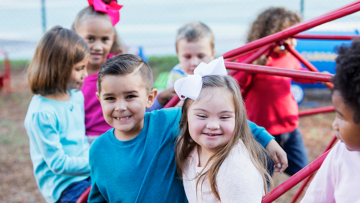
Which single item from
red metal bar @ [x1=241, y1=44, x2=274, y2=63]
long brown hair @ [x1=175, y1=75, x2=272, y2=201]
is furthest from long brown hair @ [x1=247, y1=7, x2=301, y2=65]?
long brown hair @ [x1=175, y1=75, x2=272, y2=201]

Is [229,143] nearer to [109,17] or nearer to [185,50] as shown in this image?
[185,50]

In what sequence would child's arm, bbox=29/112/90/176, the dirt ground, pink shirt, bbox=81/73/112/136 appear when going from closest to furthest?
1. child's arm, bbox=29/112/90/176
2. pink shirt, bbox=81/73/112/136
3. the dirt ground

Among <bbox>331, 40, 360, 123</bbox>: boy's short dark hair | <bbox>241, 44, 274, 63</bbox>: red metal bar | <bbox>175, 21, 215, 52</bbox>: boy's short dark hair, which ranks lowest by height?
<bbox>241, 44, 274, 63</bbox>: red metal bar

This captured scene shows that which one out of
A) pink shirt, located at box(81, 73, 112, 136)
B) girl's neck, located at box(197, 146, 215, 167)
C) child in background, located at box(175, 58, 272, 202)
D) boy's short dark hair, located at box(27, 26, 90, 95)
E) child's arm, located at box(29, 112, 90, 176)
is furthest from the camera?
pink shirt, located at box(81, 73, 112, 136)

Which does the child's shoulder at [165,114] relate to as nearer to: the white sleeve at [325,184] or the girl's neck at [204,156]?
the girl's neck at [204,156]

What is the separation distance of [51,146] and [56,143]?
0.03 meters

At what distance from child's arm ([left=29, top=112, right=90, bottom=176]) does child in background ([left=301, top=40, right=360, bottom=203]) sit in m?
1.14

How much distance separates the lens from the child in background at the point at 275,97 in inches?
89.5

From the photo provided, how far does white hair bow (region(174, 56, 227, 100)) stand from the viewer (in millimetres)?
1240

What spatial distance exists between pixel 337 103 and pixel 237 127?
0.43 meters

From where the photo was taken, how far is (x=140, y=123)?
4.80ft

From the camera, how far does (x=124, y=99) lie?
1.38m

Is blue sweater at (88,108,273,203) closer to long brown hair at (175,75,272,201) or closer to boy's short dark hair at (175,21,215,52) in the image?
long brown hair at (175,75,272,201)

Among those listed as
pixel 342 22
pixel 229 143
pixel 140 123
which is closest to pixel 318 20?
pixel 229 143
